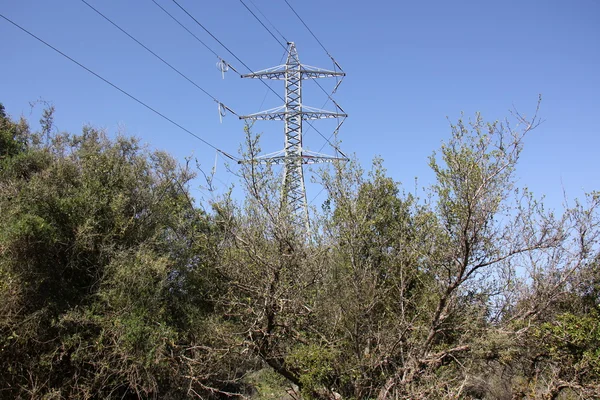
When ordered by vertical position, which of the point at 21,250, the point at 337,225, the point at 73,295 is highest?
the point at 337,225

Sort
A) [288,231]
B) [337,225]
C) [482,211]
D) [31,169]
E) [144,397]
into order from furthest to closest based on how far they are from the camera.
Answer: [31,169], [144,397], [337,225], [288,231], [482,211]

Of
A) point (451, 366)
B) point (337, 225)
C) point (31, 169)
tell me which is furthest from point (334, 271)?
point (31, 169)

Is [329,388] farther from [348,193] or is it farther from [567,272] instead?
[567,272]

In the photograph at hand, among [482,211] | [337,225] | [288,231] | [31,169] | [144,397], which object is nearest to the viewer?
[482,211]

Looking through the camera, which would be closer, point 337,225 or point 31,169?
point 337,225

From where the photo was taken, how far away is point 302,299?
8.84 m

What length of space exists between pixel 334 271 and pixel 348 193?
170 cm

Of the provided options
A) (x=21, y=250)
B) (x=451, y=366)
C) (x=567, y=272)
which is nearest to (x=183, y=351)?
(x=21, y=250)

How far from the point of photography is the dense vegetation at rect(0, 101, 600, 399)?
8.30 meters

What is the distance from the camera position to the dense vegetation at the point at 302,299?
27.2 feet

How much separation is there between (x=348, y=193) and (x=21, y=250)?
6.80 metres

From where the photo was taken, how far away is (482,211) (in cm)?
728

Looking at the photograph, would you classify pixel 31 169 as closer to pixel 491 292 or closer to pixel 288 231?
pixel 288 231

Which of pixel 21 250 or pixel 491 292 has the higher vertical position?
pixel 491 292
